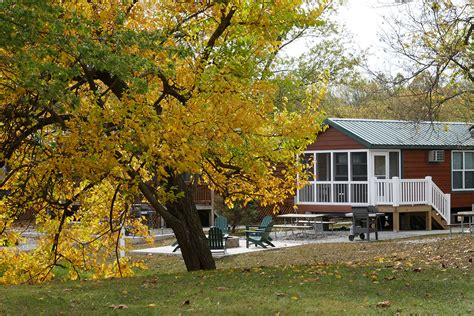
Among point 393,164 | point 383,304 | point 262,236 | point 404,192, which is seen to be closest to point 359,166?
point 393,164

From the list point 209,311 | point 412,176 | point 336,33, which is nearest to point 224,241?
point 412,176

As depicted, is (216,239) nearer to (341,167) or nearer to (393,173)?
(341,167)

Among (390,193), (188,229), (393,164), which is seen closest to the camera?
(188,229)

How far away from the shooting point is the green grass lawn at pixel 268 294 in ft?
30.3

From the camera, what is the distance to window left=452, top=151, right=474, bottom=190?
32.9 m

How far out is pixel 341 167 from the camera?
31375mm

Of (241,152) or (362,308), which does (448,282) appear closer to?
(362,308)

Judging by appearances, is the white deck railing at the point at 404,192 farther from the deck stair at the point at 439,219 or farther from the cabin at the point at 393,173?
the deck stair at the point at 439,219

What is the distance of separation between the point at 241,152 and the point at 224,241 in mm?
11262

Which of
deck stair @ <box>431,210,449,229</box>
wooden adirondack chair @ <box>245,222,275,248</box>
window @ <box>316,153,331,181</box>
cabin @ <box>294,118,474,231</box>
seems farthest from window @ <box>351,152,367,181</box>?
wooden adirondack chair @ <box>245,222,275,248</box>

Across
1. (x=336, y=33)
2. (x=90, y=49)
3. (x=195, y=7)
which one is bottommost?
(x=90, y=49)

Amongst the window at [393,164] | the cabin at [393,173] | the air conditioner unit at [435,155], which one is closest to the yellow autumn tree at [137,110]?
the cabin at [393,173]

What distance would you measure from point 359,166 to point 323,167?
1.95m

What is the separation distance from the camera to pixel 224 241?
2394 centimetres
